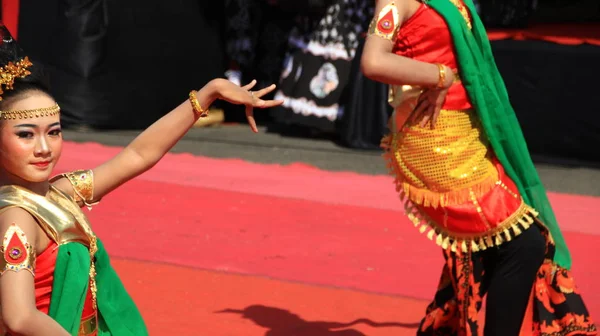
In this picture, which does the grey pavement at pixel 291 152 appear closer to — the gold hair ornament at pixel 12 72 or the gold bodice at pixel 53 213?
the gold bodice at pixel 53 213

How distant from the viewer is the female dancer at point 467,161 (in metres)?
3.17

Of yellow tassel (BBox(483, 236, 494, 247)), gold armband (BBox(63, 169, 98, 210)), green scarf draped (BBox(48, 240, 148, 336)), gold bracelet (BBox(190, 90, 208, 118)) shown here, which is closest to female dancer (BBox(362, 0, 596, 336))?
yellow tassel (BBox(483, 236, 494, 247))

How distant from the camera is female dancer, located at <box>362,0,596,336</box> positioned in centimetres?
317

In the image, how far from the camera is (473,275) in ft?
11.0

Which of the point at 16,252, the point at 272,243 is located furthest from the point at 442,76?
the point at 272,243

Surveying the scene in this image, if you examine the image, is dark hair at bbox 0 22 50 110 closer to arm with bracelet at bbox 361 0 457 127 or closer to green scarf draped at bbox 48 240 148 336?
green scarf draped at bbox 48 240 148 336

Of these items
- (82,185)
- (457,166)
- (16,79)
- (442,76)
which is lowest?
(457,166)

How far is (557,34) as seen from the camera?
881 centimetres

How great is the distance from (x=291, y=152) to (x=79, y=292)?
20.1ft

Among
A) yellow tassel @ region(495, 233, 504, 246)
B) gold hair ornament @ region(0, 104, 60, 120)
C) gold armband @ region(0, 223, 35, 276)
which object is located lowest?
yellow tassel @ region(495, 233, 504, 246)

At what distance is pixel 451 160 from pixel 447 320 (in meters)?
0.64

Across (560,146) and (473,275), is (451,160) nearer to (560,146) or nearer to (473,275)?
(473,275)

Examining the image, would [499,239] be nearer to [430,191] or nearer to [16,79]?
[430,191]

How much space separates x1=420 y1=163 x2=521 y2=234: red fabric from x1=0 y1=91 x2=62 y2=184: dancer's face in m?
1.38
